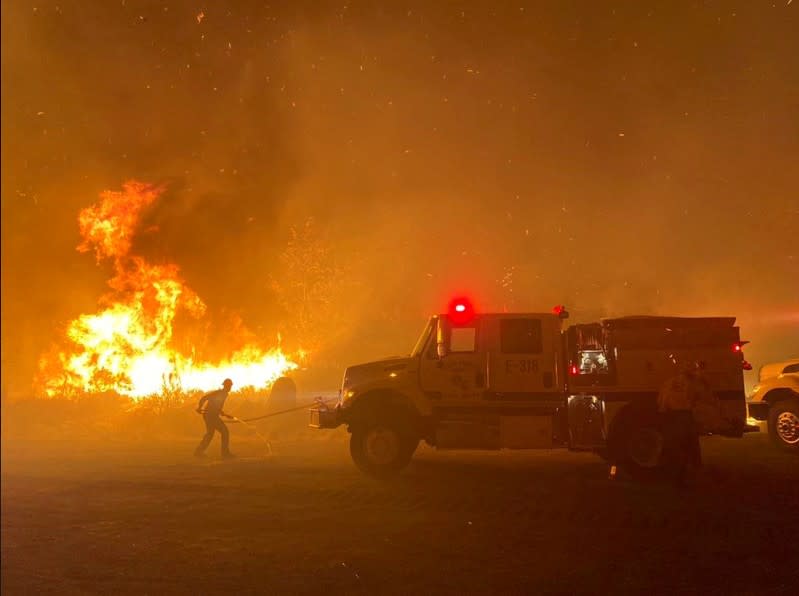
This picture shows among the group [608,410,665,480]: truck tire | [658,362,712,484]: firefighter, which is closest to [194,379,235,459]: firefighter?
[608,410,665,480]: truck tire

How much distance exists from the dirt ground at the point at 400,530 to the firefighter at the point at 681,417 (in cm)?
47

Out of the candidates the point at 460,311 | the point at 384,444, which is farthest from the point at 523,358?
the point at 384,444

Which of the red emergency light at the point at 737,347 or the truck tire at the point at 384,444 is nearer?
the red emergency light at the point at 737,347

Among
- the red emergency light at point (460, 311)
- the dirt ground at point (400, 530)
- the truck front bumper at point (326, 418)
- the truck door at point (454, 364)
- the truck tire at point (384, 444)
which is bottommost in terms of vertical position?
the dirt ground at point (400, 530)

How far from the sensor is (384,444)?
1030cm

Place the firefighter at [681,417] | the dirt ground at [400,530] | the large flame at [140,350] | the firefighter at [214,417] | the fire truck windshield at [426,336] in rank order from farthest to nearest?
the large flame at [140,350], the firefighter at [214,417], the fire truck windshield at [426,336], the firefighter at [681,417], the dirt ground at [400,530]

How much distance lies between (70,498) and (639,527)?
24.9 ft

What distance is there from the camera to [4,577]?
5.70 metres

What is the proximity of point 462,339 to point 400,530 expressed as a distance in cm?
385

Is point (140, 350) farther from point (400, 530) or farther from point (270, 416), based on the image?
point (400, 530)

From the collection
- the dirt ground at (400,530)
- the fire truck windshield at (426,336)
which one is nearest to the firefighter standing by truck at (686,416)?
the dirt ground at (400,530)

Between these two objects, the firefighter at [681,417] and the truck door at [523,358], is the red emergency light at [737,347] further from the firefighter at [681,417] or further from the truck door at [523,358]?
the truck door at [523,358]

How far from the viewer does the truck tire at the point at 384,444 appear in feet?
33.6

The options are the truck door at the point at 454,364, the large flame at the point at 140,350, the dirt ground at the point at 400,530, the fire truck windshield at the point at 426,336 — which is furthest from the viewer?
the large flame at the point at 140,350
